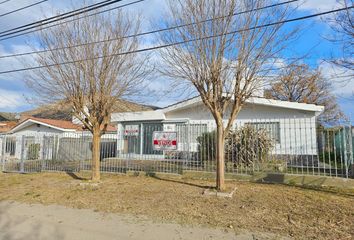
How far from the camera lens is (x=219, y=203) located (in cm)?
Answer: 691

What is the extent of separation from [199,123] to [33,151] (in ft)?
31.6

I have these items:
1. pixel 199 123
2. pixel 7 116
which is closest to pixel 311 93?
pixel 199 123

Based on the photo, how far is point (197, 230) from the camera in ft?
17.2

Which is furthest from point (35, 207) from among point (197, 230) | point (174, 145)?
point (174, 145)

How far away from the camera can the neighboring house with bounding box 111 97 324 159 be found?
12.2 metres

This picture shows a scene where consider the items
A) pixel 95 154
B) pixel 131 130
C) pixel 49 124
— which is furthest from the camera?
pixel 49 124

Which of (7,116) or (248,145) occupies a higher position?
(7,116)

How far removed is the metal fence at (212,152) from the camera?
9664 mm

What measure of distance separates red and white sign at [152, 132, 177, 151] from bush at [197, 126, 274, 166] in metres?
1.07

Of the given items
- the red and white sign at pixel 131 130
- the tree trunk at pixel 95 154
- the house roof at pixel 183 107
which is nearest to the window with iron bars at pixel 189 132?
the house roof at pixel 183 107

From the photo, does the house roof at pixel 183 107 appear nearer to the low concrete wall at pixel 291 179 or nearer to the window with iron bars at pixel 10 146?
the low concrete wall at pixel 291 179

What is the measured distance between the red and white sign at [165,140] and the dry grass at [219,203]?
1.99 metres

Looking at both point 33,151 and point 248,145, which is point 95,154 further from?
point 33,151

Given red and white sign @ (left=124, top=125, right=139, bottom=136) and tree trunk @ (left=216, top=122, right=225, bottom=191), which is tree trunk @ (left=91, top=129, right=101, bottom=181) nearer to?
tree trunk @ (left=216, top=122, right=225, bottom=191)
